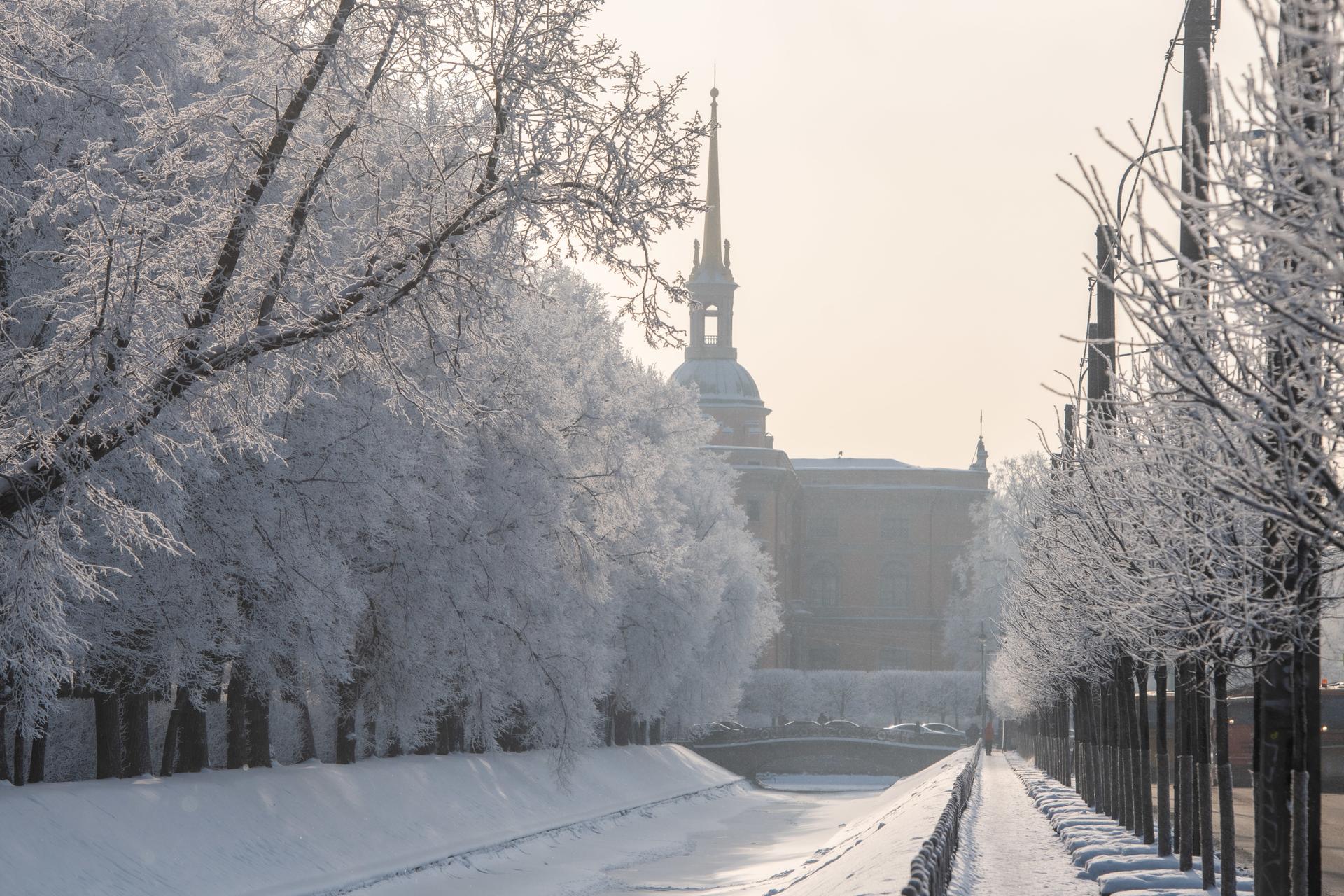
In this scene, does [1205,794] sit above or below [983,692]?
above

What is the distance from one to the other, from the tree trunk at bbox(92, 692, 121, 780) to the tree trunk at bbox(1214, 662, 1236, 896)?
1662 centimetres

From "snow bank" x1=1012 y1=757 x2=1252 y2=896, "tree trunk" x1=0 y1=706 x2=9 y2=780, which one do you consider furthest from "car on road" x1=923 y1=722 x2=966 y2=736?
"tree trunk" x1=0 y1=706 x2=9 y2=780

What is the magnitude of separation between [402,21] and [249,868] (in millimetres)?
16415

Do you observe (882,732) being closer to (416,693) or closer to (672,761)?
(672,761)

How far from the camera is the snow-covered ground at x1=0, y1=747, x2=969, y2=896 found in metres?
21.5

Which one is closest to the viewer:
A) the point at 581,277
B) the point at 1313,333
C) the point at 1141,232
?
the point at 1313,333

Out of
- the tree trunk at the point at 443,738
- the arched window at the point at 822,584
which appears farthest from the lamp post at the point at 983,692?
the tree trunk at the point at 443,738

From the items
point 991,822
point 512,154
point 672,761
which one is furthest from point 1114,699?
point 672,761

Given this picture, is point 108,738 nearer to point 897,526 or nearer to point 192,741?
point 192,741

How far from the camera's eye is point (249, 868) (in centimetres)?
2473

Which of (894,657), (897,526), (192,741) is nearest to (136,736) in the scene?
(192,741)

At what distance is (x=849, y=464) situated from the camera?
13862 centimetres

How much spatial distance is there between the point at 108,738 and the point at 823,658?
104m

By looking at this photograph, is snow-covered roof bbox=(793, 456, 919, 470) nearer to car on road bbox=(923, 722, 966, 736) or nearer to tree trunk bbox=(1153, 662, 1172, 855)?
car on road bbox=(923, 722, 966, 736)
